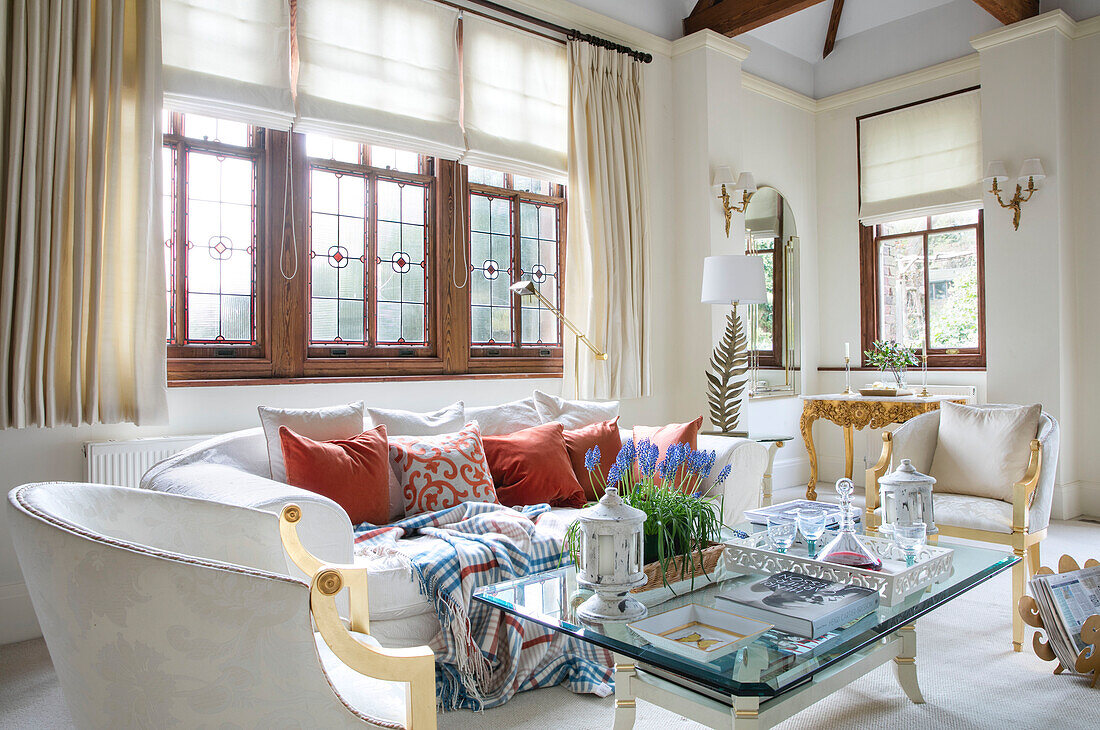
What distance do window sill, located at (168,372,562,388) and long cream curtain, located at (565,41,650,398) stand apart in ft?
1.25

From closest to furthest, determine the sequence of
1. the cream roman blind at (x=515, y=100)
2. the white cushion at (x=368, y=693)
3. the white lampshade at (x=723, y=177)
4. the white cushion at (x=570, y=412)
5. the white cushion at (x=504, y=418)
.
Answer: the white cushion at (x=368, y=693) → the white cushion at (x=504, y=418) → the white cushion at (x=570, y=412) → the cream roman blind at (x=515, y=100) → the white lampshade at (x=723, y=177)

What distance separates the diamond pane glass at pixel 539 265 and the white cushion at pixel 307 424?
5.13ft

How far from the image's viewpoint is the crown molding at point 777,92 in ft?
18.8

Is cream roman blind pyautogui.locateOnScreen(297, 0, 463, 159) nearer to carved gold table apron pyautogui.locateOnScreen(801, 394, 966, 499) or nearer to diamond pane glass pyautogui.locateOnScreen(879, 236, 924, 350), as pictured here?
carved gold table apron pyautogui.locateOnScreen(801, 394, 966, 499)

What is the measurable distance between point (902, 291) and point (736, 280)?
2.31m

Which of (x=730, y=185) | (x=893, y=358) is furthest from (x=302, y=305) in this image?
(x=893, y=358)

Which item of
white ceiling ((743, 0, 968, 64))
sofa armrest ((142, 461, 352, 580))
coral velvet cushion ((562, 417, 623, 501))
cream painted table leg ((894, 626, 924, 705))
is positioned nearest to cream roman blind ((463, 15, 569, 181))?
coral velvet cushion ((562, 417, 623, 501))

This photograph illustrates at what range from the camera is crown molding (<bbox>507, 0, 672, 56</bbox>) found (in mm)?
4371

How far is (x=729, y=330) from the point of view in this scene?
4.97m

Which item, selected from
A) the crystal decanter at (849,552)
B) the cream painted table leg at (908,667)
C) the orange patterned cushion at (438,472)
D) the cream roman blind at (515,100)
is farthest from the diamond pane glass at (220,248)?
the cream painted table leg at (908,667)

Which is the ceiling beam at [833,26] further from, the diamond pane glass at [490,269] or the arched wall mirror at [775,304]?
the diamond pane glass at [490,269]

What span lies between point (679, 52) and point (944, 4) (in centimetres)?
210

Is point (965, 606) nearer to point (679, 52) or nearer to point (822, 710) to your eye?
point (822, 710)

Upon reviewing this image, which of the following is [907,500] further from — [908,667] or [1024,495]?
[1024,495]
